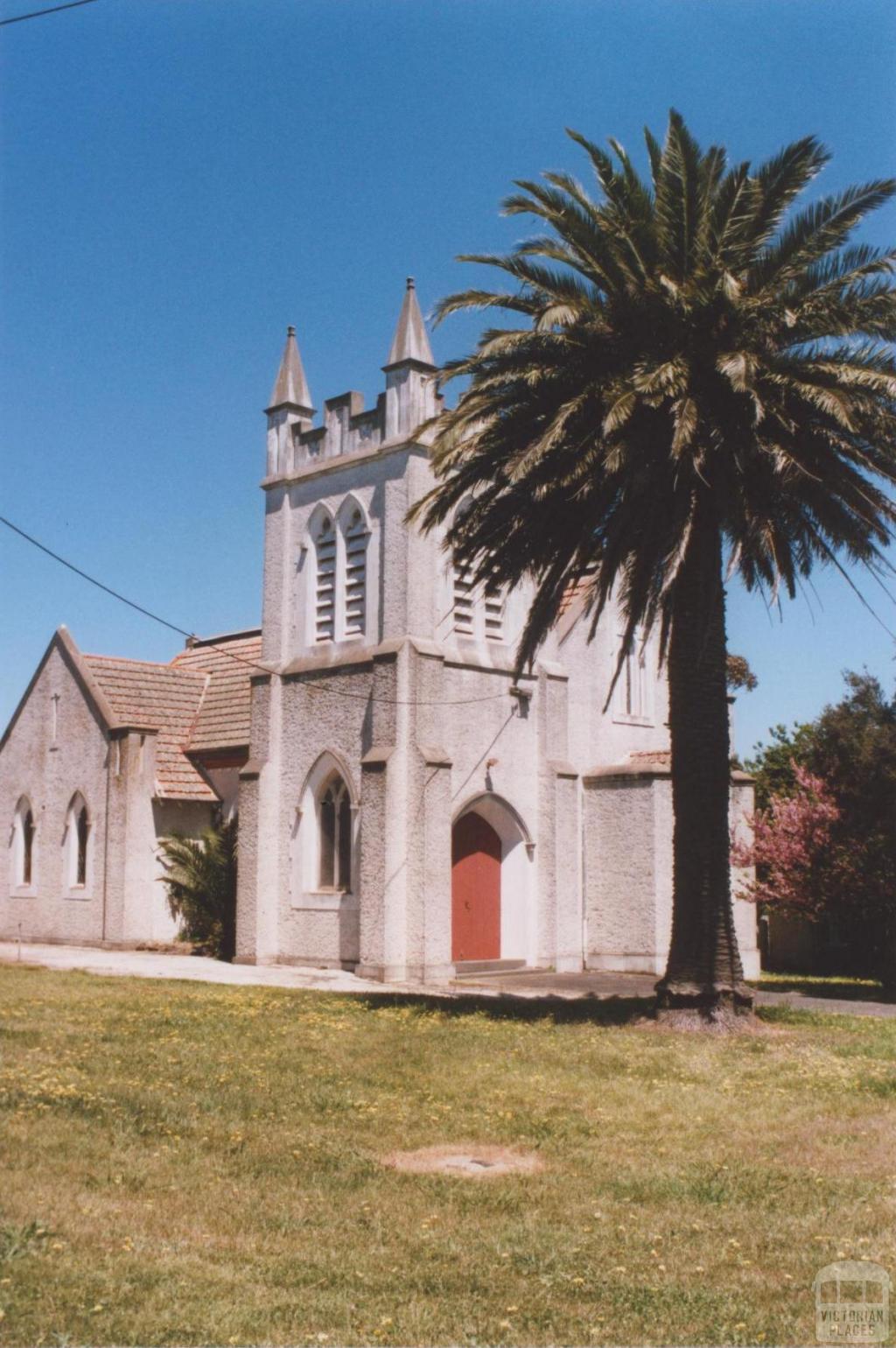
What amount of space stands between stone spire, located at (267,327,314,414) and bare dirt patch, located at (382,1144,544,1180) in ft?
62.9

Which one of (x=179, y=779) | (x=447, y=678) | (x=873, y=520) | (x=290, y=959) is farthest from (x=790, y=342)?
(x=179, y=779)

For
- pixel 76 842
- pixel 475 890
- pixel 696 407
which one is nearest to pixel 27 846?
pixel 76 842

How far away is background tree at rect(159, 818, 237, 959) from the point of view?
27.1 meters

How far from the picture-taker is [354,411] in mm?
25062

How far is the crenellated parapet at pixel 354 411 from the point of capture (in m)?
23.8

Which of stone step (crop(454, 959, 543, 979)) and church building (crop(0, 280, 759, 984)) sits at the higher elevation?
church building (crop(0, 280, 759, 984))

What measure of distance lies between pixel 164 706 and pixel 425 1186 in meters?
23.1

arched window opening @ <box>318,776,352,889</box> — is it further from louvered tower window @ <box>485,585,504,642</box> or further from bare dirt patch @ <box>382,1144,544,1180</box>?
bare dirt patch @ <box>382,1144,544,1180</box>

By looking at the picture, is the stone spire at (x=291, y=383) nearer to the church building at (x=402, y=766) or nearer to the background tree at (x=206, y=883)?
the church building at (x=402, y=766)

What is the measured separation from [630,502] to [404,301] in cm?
981

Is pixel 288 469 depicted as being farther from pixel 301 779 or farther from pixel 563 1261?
pixel 563 1261

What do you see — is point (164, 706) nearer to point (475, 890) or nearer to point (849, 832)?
point (475, 890)

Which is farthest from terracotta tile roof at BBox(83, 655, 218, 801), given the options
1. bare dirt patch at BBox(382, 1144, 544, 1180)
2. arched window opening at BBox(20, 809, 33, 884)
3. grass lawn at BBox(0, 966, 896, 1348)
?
bare dirt patch at BBox(382, 1144, 544, 1180)

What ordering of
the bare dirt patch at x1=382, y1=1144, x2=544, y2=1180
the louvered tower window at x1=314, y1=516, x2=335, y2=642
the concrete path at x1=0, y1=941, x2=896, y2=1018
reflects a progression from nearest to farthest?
the bare dirt patch at x1=382, y1=1144, x2=544, y2=1180 < the concrete path at x1=0, y1=941, x2=896, y2=1018 < the louvered tower window at x1=314, y1=516, x2=335, y2=642
